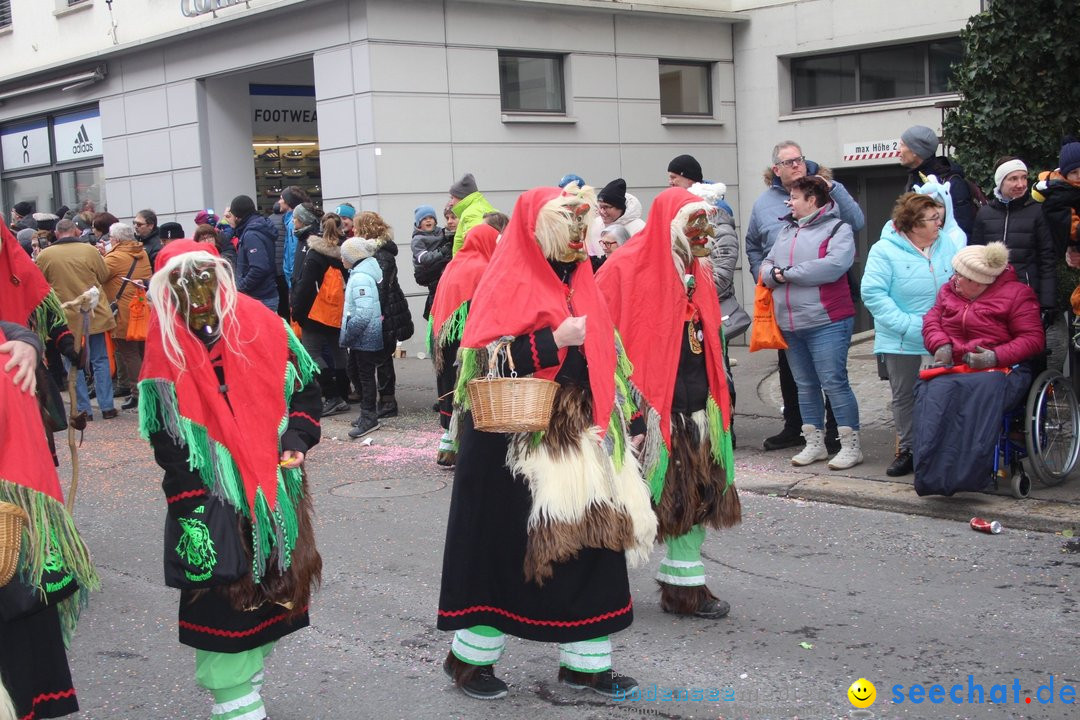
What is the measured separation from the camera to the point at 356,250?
10758 millimetres

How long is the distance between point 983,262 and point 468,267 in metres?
3.44

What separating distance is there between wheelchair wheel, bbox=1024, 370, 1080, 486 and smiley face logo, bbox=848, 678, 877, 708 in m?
3.15

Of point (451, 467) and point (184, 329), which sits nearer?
point (184, 329)

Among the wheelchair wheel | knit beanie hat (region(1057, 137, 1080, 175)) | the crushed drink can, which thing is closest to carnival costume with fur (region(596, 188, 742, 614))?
the crushed drink can

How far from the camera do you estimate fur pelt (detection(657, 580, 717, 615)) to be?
5539 mm

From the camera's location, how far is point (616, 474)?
4512 mm

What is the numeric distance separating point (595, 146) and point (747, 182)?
9.12 feet

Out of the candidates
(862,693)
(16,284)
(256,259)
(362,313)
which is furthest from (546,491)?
(256,259)

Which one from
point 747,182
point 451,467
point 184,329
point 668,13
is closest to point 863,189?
point 747,182

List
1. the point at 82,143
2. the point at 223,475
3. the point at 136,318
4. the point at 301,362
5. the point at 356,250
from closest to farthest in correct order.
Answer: the point at 223,475 < the point at 301,362 < the point at 356,250 < the point at 136,318 < the point at 82,143

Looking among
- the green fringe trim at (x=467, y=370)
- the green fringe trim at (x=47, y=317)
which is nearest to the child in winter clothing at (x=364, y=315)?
the green fringe trim at (x=47, y=317)

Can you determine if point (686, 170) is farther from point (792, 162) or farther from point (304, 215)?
point (304, 215)

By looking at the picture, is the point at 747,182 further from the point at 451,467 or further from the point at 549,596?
the point at 549,596

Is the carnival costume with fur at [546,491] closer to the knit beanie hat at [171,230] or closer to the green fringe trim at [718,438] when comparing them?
the green fringe trim at [718,438]
